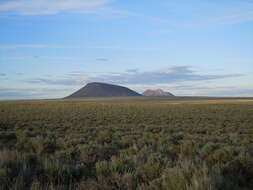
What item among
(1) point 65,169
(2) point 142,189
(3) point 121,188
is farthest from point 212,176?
(1) point 65,169

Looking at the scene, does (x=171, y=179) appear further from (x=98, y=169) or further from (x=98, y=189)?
(x=98, y=169)

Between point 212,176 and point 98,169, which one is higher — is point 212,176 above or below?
above

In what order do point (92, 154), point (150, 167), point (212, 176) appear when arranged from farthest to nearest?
point (92, 154) < point (150, 167) < point (212, 176)

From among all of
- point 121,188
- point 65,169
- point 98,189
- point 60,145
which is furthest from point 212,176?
point 60,145

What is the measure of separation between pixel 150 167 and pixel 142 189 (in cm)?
105

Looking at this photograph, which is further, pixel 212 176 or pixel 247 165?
pixel 247 165

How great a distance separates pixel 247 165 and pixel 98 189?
3.16 meters

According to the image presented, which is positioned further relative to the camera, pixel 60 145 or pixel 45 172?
pixel 60 145

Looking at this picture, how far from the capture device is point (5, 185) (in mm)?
4094

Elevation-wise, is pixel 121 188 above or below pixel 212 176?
below

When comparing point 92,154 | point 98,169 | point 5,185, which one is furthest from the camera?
point 92,154

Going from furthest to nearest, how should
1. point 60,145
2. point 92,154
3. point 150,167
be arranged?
point 60,145, point 92,154, point 150,167

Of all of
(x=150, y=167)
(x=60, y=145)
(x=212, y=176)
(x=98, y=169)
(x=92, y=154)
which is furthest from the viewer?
(x=60, y=145)

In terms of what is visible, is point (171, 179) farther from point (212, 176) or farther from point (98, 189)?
point (98, 189)
